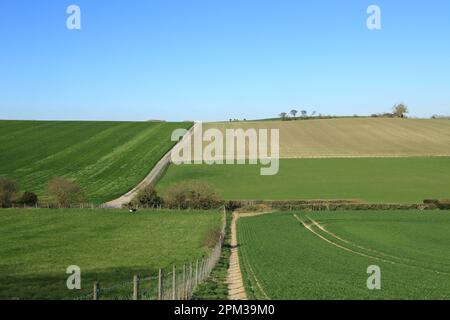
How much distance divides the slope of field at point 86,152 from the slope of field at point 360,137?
2248 cm

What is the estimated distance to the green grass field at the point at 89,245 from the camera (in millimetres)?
25938

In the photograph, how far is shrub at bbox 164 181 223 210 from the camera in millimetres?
67938

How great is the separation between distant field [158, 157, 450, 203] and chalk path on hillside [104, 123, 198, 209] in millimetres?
1822

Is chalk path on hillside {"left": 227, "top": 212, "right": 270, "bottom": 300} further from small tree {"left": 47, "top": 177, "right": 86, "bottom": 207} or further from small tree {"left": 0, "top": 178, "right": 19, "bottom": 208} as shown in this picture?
small tree {"left": 0, "top": 178, "right": 19, "bottom": 208}

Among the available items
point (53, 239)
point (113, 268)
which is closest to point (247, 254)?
point (113, 268)

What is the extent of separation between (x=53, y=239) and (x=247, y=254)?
17028mm

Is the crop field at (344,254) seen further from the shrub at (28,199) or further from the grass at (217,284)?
the shrub at (28,199)

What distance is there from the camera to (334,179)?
84.2 m

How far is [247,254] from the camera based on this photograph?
35.4 m

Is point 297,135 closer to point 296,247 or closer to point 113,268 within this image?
point 296,247

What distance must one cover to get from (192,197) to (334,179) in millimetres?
26353

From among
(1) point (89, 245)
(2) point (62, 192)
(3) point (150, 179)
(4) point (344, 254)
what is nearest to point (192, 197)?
(2) point (62, 192)

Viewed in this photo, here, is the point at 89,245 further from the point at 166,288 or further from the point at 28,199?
the point at 28,199

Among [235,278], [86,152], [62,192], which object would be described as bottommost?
[235,278]
